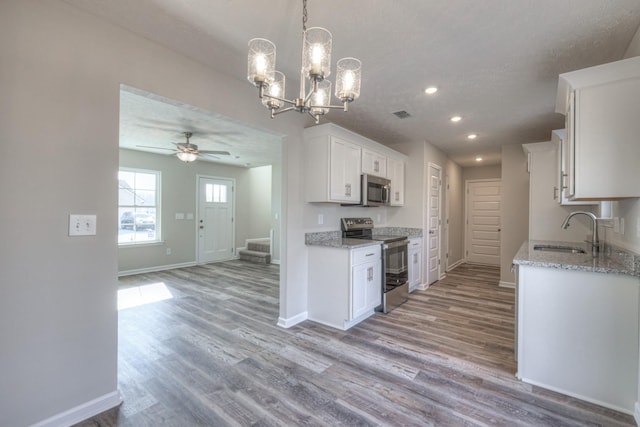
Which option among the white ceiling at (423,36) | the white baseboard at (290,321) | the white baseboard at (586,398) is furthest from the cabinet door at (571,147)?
the white baseboard at (290,321)

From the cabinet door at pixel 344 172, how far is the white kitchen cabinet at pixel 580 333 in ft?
6.21

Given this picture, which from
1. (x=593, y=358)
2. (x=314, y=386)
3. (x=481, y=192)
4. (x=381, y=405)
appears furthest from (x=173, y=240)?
(x=481, y=192)

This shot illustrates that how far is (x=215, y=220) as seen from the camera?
7.00m

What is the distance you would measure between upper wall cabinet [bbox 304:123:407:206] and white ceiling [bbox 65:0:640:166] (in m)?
Answer: 0.60

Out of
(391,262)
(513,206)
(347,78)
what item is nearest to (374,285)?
(391,262)

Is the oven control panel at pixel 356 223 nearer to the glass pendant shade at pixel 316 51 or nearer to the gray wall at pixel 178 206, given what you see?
the glass pendant shade at pixel 316 51

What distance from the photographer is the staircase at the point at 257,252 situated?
6.82m

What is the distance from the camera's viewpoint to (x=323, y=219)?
3.63 meters

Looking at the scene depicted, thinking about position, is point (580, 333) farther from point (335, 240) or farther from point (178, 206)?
point (178, 206)

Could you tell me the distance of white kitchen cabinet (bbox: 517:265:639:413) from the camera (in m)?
1.77

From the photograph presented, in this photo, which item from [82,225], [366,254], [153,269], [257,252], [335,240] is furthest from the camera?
[257,252]

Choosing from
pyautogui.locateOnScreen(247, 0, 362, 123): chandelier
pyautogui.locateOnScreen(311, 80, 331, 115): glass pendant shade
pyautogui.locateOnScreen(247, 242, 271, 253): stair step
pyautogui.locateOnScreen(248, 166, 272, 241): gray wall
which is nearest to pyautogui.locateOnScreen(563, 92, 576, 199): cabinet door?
pyautogui.locateOnScreen(247, 0, 362, 123): chandelier

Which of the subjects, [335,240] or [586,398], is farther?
[335,240]

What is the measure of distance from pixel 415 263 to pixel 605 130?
306cm
